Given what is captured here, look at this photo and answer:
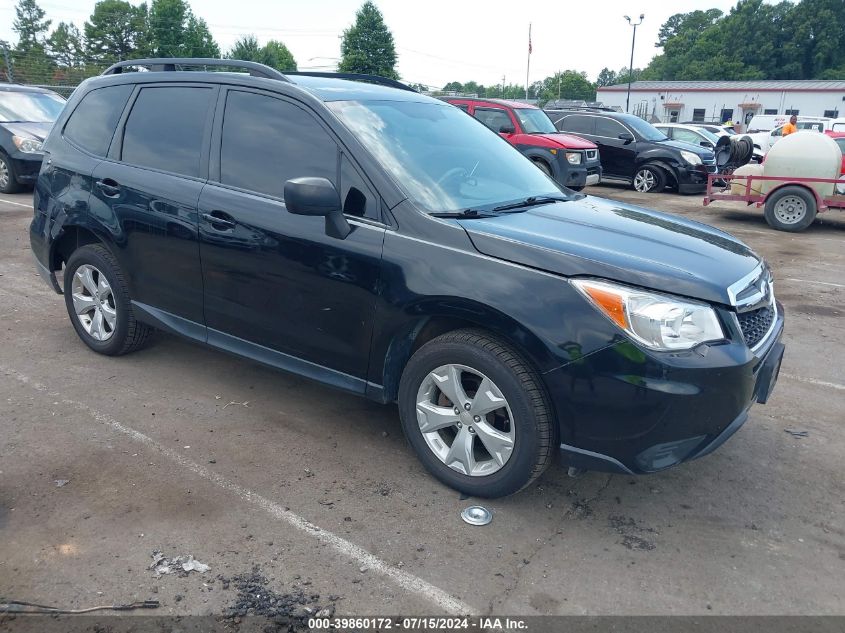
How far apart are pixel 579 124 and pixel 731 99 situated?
57.2 metres

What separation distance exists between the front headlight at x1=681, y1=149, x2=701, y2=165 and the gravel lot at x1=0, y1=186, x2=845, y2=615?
11.8 meters

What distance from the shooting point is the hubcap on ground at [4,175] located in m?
12.5

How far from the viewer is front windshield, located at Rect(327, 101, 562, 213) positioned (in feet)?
11.7

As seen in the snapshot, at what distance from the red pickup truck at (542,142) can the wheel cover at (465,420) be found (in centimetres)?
1044

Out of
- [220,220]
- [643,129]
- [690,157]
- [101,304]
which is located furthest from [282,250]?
[643,129]

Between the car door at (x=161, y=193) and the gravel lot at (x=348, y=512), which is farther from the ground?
the car door at (x=161, y=193)

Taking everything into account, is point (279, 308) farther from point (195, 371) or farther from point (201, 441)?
point (195, 371)

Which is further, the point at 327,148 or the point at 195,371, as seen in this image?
the point at 195,371

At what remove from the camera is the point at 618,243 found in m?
3.27

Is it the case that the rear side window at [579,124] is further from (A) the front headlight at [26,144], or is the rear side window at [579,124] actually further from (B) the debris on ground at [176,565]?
(B) the debris on ground at [176,565]

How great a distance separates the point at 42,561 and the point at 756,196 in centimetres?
1167

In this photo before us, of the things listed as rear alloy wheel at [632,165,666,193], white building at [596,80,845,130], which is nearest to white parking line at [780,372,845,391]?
rear alloy wheel at [632,165,666,193]

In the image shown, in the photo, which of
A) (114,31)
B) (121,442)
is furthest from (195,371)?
(114,31)

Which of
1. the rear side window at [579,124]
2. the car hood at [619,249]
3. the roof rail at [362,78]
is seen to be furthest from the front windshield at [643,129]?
the car hood at [619,249]
